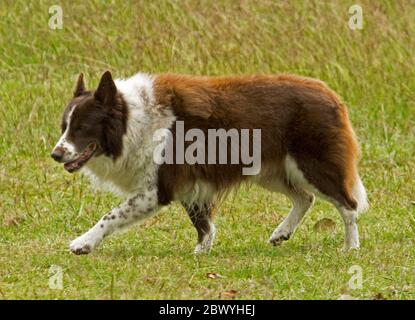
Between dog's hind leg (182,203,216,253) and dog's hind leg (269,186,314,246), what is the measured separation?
464mm

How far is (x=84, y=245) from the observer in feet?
24.8

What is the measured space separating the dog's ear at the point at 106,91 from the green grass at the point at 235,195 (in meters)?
1.03

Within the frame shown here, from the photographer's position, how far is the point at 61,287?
6727mm

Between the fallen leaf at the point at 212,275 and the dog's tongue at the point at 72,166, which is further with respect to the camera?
the dog's tongue at the point at 72,166

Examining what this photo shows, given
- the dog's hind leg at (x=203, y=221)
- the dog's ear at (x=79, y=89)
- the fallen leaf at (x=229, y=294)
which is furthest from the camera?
the dog's hind leg at (x=203, y=221)

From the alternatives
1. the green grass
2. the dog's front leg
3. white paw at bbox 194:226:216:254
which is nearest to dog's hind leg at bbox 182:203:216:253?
white paw at bbox 194:226:216:254

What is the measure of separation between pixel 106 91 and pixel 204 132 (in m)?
0.72

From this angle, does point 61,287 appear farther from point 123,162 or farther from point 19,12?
point 19,12

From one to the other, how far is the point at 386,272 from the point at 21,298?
2.27 meters

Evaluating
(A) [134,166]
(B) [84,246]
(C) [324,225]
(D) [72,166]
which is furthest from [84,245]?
(C) [324,225]

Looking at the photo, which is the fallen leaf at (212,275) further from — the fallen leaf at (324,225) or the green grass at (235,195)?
the fallen leaf at (324,225)

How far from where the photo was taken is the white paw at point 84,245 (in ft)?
24.8

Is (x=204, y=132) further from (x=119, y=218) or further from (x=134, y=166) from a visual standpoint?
(x=119, y=218)

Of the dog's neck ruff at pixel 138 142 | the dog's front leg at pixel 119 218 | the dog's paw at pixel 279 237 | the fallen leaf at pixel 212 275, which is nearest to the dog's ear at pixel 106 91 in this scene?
the dog's neck ruff at pixel 138 142
